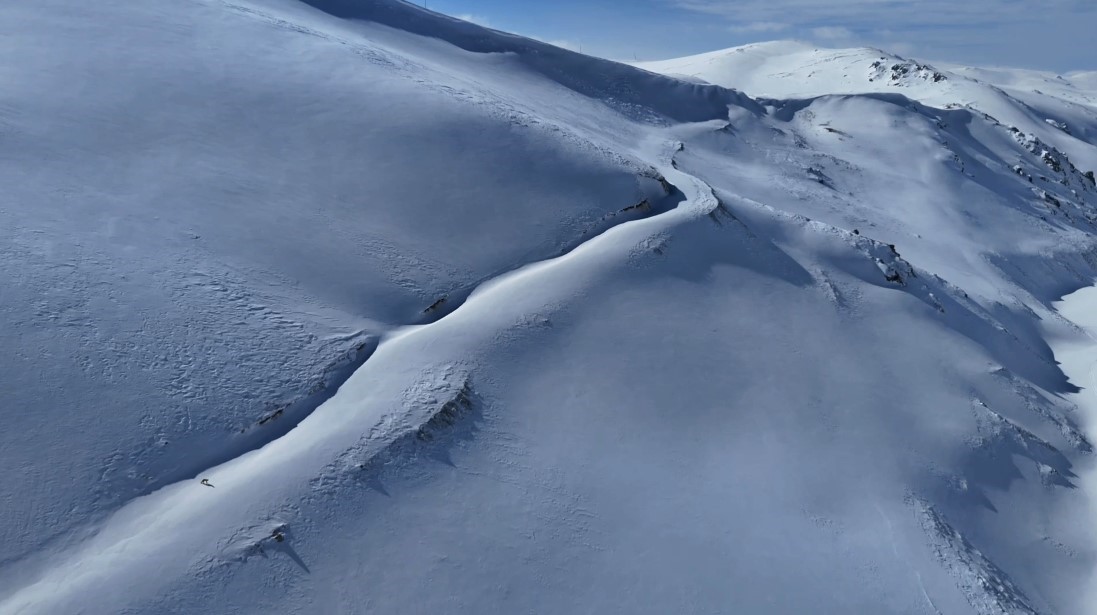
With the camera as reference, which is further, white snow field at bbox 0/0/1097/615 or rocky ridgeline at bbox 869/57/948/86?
rocky ridgeline at bbox 869/57/948/86

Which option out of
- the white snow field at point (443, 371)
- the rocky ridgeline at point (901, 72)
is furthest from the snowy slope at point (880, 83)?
the white snow field at point (443, 371)

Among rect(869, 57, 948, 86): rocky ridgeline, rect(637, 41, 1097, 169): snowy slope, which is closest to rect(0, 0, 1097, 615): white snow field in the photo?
rect(637, 41, 1097, 169): snowy slope

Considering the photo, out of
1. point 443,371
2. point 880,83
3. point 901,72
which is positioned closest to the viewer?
point 443,371

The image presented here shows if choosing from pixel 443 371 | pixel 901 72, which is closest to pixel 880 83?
pixel 901 72

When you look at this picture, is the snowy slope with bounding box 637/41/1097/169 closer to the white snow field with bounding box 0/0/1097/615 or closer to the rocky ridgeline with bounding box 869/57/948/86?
the rocky ridgeline with bounding box 869/57/948/86

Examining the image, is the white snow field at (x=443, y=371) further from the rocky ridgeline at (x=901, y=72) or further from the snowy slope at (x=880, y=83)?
the rocky ridgeline at (x=901, y=72)

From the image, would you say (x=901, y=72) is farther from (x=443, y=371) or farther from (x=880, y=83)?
(x=443, y=371)

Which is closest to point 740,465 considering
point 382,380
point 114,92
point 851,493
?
point 851,493

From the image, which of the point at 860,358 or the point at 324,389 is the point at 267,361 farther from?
the point at 860,358
